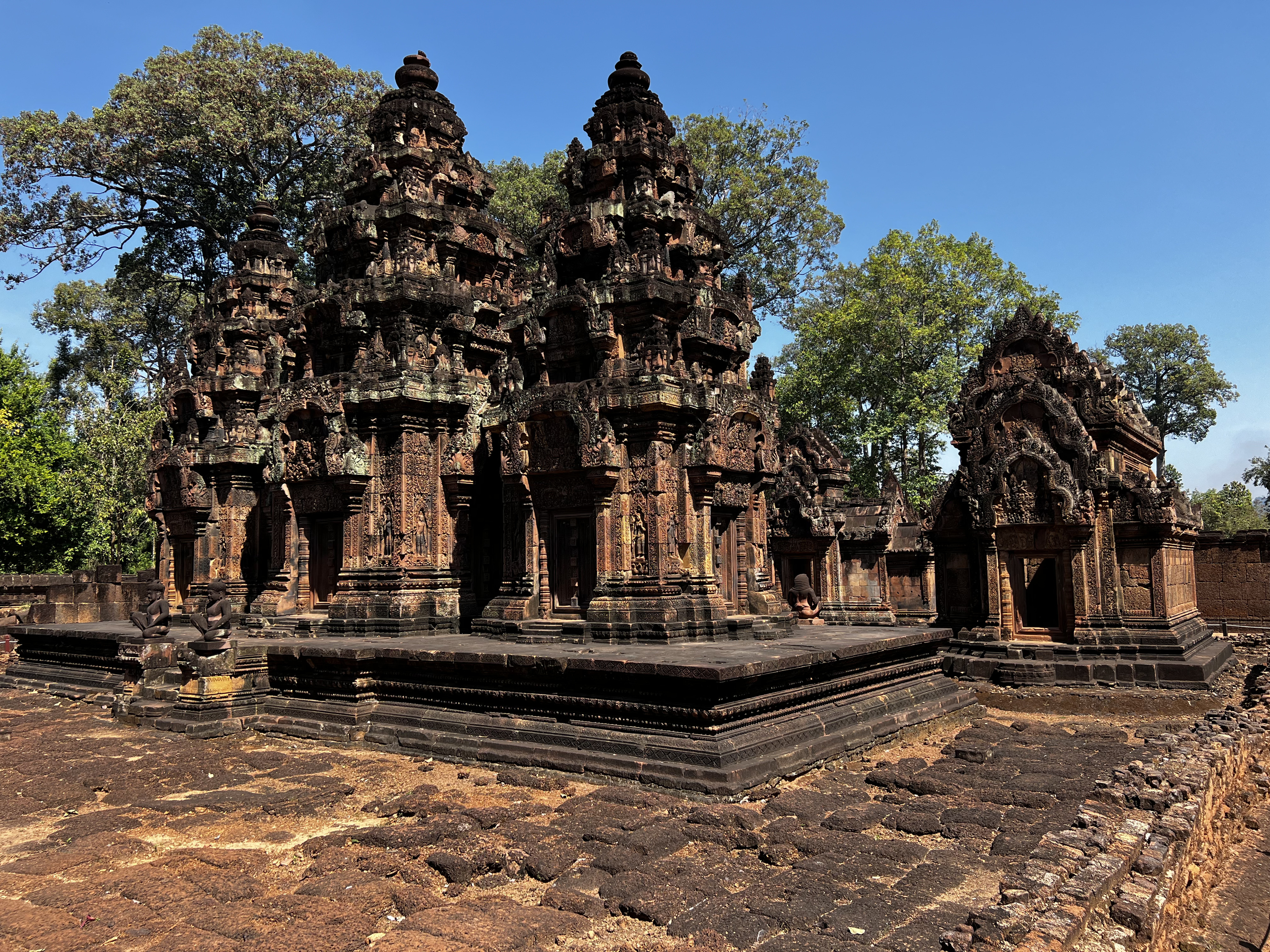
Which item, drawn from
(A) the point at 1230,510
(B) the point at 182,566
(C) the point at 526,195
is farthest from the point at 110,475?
(A) the point at 1230,510

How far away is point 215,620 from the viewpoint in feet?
36.1

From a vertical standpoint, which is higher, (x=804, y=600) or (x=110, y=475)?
(x=110, y=475)

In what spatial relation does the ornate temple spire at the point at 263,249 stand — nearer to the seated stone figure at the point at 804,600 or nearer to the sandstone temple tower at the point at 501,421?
the sandstone temple tower at the point at 501,421

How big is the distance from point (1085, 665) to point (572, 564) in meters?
8.49

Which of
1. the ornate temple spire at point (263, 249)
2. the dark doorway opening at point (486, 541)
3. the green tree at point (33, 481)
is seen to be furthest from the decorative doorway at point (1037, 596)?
the green tree at point (33, 481)

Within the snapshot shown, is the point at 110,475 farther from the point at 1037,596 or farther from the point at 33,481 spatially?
the point at 1037,596

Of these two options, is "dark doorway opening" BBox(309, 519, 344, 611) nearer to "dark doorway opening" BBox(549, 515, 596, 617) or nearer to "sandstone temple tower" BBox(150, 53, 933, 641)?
"sandstone temple tower" BBox(150, 53, 933, 641)

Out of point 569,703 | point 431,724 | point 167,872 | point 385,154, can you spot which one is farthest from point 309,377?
point 167,872

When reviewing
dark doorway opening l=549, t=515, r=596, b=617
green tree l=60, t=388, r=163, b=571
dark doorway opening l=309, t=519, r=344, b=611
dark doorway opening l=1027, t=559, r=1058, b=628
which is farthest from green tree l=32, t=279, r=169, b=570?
dark doorway opening l=1027, t=559, r=1058, b=628

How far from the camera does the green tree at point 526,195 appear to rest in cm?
3080

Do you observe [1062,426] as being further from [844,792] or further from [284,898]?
[284,898]

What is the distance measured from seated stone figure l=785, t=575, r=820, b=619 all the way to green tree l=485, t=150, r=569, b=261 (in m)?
17.9

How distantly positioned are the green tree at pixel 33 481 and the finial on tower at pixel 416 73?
62.6ft

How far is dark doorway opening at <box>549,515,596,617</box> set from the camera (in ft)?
40.0
